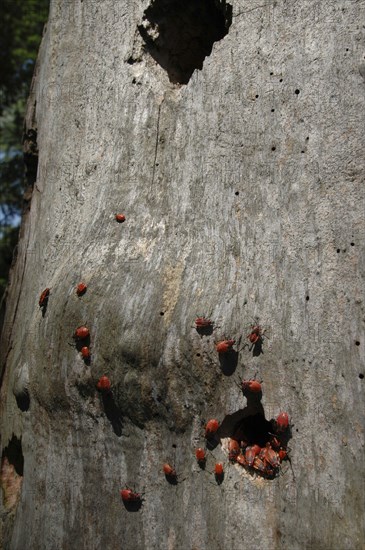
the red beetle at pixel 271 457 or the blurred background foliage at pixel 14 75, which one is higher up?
the blurred background foliage at pixel 14 75

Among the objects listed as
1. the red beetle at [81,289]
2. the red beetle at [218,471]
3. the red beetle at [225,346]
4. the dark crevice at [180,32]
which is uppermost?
the dark crevice at [180,32]

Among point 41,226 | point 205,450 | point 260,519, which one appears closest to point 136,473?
point 205,450

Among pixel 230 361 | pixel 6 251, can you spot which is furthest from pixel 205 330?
pixel 6 251

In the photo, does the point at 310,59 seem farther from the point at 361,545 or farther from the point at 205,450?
the point at 361,545

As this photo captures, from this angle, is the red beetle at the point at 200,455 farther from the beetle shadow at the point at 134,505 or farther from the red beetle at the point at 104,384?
the red beetle at the point at 104,384

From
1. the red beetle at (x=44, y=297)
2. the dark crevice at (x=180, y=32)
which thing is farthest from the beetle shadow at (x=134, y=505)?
the dark crevice at (x=180, y=32)
